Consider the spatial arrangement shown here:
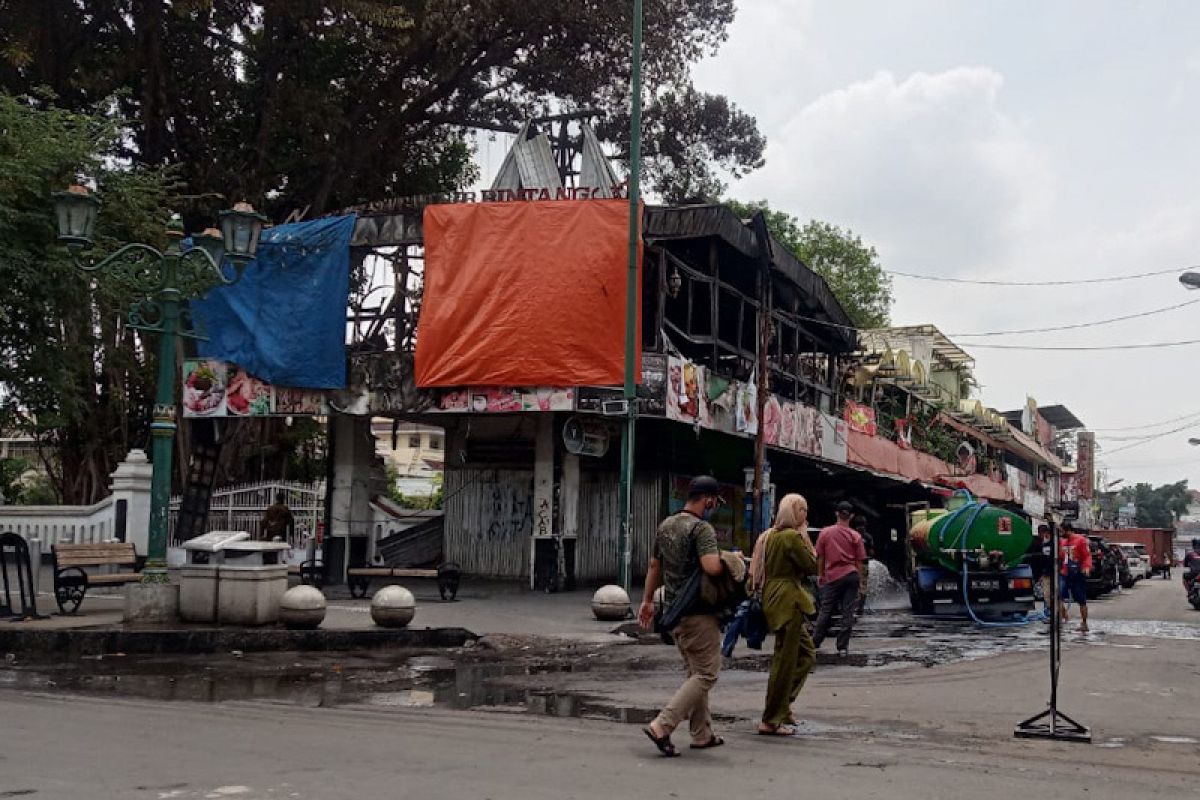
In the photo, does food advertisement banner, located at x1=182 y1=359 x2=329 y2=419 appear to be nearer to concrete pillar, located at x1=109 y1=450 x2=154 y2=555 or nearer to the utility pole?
A: concrete pillar, located at x1=109 y1=450 x2=154 y2=555

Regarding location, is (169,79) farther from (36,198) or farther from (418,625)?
(418,625)

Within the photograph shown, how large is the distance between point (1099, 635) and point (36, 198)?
16806 mm

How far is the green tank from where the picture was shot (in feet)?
62.0

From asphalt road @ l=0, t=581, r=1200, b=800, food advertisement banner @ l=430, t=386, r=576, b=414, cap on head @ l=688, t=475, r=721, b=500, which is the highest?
food advertisement banner @ l=430, t=386, r=576, b=414

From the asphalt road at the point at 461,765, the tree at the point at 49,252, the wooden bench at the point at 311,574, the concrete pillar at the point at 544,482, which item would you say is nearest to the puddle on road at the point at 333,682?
the asphalt road at the point at 461,765

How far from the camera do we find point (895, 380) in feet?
134

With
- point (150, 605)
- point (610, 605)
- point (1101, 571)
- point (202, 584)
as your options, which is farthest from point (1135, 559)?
point (150, 605)

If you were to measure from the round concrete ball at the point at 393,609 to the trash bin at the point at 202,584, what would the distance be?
197 centimetres

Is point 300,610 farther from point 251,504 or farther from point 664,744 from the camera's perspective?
point 251,504

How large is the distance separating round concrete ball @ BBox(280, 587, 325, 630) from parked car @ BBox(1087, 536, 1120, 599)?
19680 mm

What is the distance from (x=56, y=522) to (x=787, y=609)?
20.1m

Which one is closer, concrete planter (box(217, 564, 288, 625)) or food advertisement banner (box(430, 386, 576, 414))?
concrete planter (box(217, 564, 288, 625))

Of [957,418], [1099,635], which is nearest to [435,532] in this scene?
[1099,635]

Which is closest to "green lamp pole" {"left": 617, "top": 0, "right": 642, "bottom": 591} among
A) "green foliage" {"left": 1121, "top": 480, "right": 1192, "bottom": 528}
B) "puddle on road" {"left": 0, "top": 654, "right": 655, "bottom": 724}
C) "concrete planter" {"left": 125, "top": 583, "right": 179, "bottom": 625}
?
"puddle on road" {"left": 0, "top": 654, "right": 655, "bottom": 724}
